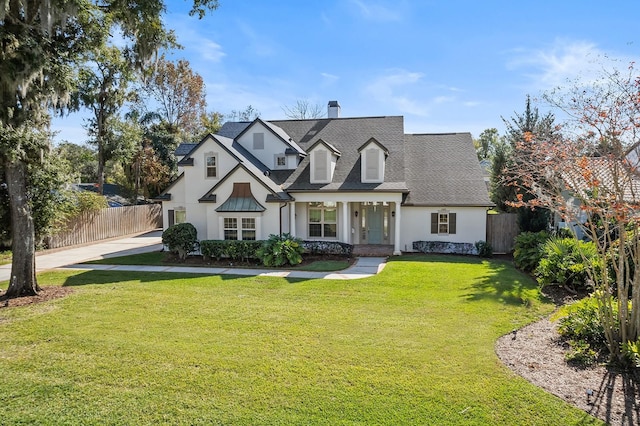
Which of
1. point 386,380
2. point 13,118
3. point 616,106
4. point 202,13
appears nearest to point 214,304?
point 386,380

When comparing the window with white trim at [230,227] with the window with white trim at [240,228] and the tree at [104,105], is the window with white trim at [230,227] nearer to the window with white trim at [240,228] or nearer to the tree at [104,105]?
the window with white trim at [240,228]

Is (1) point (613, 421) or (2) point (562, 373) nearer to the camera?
(1) point (613, 421)

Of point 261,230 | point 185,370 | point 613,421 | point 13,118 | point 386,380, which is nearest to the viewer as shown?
point 613,421

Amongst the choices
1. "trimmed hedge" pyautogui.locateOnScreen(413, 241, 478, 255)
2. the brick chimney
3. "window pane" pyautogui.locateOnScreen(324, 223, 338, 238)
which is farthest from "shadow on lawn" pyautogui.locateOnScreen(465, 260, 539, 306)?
the brick chimney

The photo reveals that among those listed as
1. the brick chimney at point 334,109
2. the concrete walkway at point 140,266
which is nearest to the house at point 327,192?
the concrete walkway at point 140,266

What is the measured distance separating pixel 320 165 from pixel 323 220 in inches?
116

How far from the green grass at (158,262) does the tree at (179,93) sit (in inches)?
997

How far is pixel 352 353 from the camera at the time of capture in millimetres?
7109

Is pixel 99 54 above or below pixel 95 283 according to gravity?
above

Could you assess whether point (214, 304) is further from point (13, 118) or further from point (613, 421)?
point (613, 421)

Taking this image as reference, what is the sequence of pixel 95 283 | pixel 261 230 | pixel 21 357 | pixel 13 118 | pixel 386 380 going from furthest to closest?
pixel 261 230, pixel 95 283, pixel 13 118, pixel 21 357, pixel 386 380

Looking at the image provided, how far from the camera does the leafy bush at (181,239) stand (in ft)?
56.9

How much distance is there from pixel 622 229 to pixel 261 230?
1413 centimetres

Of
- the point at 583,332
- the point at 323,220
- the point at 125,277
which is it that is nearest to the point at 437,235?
the point at 323,220
